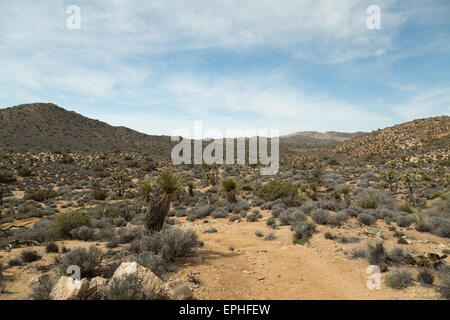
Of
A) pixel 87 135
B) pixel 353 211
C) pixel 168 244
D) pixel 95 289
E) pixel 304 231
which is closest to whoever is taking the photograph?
pixel 95 289

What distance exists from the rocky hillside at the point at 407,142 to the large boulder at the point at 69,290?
161 feet

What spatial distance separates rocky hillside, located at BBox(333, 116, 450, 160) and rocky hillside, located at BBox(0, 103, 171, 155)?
50.4 metres

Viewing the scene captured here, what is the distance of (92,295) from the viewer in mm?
4453

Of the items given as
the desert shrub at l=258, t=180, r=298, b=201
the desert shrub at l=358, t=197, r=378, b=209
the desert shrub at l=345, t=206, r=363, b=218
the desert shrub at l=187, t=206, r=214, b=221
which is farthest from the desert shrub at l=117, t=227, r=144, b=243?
the desert shrub at l=358, t=197, r=378, b=209

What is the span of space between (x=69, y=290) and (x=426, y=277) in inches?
341

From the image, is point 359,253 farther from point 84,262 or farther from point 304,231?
point 84,262

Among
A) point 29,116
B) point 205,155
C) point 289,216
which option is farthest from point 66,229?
point 29,116

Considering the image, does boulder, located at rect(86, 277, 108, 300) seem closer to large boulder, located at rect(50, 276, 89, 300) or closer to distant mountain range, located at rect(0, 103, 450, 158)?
large boulder, located at rect(50, 276, 89, 300)

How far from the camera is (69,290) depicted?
168 inches

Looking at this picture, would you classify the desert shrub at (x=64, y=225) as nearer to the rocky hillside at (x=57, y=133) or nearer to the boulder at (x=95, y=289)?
the boulder at (x=95, y=289)

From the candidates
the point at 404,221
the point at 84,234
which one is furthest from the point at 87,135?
the point at 404,221

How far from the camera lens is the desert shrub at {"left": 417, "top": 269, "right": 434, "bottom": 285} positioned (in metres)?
5.88

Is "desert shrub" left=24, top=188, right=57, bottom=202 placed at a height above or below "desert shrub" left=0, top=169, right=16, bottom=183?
below
